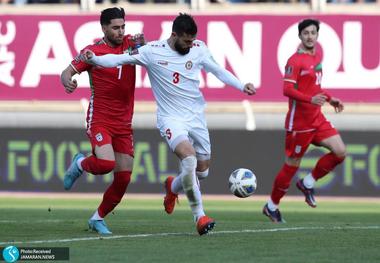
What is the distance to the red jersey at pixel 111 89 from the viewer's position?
1159 cm

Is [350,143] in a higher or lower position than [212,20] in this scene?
lower

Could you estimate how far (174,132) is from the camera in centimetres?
1095

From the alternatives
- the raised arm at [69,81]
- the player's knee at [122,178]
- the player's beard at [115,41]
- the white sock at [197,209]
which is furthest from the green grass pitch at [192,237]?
the player's beard at [115,41]

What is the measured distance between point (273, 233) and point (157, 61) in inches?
77.0

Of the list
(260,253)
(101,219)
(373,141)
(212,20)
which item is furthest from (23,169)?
(260,253)

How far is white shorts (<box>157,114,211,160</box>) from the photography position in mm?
10938

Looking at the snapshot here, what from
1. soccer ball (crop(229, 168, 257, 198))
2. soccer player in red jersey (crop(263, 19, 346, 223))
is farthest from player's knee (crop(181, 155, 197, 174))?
soccer player in red jersey (crop(263, 19, 346, 223))

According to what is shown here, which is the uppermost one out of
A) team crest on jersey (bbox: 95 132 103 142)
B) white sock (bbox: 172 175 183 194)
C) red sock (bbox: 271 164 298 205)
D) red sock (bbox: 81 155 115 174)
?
team crest on jersey (bbox: 95 132 103 142)

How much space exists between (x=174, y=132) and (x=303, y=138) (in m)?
3.33

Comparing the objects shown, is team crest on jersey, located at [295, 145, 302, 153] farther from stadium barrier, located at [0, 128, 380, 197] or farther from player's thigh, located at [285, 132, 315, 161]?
stadium barrier, located at [0, 128, 380, 197]

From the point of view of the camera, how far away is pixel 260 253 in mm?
9344

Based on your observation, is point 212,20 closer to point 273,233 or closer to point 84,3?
point 84,3

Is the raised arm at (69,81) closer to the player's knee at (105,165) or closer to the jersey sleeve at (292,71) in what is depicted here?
the player's knee at (105,165)

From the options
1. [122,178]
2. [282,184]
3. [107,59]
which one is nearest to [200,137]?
[122,178]
